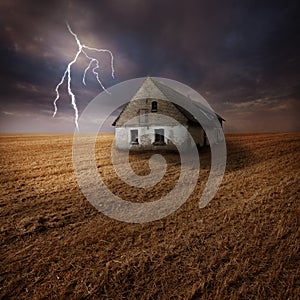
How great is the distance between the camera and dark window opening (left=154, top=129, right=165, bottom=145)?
20572mm

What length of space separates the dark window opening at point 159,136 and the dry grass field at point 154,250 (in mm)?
12860

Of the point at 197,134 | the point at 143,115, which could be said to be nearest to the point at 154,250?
the point at 143,115

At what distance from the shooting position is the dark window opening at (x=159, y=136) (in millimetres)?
20572

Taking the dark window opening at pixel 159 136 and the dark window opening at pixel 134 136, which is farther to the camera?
the dark window opening at pixel 134 136

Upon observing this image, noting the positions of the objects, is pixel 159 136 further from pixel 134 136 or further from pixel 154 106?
pixel 154 106

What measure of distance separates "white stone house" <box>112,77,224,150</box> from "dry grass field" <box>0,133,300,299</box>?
40.7 ft

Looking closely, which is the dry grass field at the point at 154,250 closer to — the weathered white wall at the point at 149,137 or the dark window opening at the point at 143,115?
the weathered white wall at the point at 149,137

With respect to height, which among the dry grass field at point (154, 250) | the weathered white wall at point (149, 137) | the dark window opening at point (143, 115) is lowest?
the dry grass field at point (154, 250)

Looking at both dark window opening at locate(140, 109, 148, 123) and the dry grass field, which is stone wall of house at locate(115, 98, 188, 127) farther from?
the dry grass field

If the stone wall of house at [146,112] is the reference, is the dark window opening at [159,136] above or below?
below

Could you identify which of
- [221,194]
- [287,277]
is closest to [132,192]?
[221,194]

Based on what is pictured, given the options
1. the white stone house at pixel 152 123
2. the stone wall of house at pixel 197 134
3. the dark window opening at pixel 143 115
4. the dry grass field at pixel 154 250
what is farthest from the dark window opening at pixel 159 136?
the dry grass field at pixel 154 250

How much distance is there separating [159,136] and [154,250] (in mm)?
16810

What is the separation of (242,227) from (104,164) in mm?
10713
